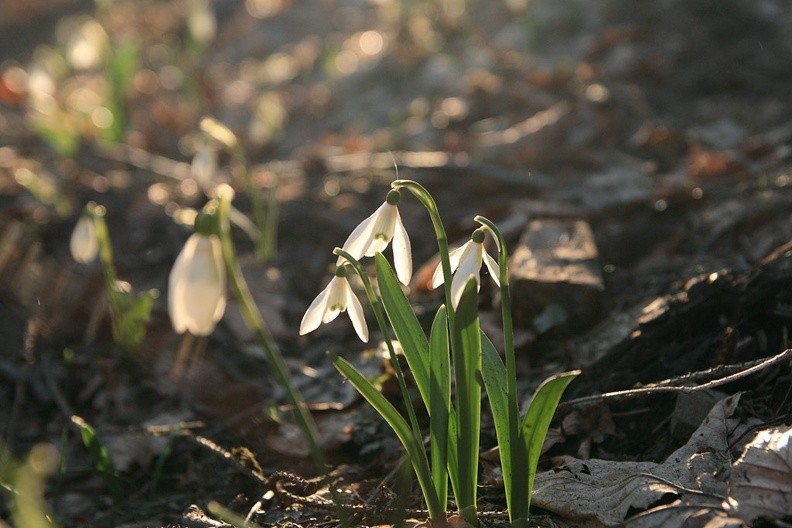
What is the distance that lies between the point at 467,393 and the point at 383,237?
11.9 inches

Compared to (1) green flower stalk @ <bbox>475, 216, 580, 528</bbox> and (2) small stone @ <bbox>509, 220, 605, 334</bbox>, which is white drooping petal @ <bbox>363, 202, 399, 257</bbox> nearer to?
(1) green flower stalk @ <bbox>475, 216, 580, 528</bbox>

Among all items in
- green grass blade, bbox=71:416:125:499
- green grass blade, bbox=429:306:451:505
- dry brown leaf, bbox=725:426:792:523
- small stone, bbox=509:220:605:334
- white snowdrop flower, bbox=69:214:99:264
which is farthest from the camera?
white snowdrop flower, bbox=69:214:99:264

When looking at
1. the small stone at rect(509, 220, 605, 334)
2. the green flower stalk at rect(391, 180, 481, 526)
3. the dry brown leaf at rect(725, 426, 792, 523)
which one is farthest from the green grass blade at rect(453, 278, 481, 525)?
the small stone at rect(509, 220, 605, 334)

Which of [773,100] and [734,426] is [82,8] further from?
[734,426]

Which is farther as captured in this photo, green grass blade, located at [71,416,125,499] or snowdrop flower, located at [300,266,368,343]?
green grass blade, located at [71,416,125,499]

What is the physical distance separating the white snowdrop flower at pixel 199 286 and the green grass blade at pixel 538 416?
0.57 metres

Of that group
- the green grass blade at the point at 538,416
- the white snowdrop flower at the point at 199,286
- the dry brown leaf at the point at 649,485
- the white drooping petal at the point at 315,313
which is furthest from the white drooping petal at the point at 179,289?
the dry brown leaf at the point at 649,485

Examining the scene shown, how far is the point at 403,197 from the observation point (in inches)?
124

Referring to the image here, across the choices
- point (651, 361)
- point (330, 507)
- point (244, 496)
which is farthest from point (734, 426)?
point (244, 496)

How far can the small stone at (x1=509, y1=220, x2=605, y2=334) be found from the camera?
82.0 inches

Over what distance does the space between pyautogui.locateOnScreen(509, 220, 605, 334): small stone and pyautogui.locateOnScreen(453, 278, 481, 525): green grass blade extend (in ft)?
2.68

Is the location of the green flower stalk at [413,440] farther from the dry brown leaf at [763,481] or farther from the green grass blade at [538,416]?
the dry brown leaf at [763,481]

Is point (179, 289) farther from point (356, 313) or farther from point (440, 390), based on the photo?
point (440, 390)

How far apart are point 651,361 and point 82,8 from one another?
929 centimetres
